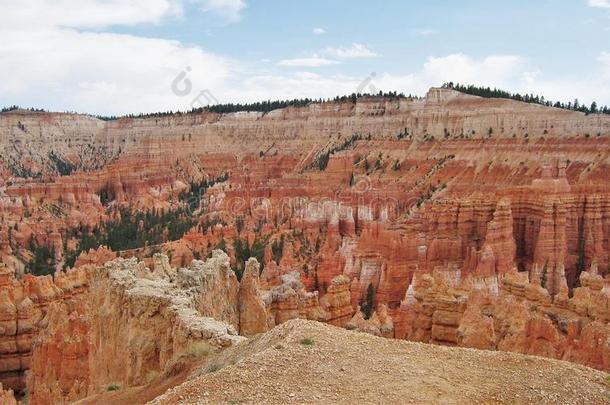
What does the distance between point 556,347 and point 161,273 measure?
10.9 m

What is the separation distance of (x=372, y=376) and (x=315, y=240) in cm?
3514

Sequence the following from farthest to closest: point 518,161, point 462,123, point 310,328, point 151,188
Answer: point 151,188, point 462,123, point 518,161, point 310,328

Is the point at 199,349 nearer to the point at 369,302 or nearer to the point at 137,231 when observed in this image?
the point at 369,302

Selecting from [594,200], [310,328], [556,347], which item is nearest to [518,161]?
[594,200]

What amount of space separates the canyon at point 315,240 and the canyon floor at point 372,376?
1481 millimetres

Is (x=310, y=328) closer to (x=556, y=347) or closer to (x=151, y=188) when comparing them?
(x=556, y=347)

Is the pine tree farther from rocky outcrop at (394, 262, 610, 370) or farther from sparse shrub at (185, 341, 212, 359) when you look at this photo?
sparse shrub at (185, 341, 212, 359)

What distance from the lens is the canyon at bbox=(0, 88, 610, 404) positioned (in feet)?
51.7

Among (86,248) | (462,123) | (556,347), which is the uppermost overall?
(462,123)

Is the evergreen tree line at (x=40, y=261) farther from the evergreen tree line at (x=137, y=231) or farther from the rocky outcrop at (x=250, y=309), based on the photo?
the rocky outcrop at (x=250, y=309)

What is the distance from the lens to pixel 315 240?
142 feet

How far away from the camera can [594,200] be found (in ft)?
116

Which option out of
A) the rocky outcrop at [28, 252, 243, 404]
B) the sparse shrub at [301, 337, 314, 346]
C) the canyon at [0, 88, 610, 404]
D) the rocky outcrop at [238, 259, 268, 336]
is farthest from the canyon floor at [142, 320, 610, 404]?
the rocky outcrop at [238, 259, 268, 336]

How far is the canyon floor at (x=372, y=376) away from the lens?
296 inches
